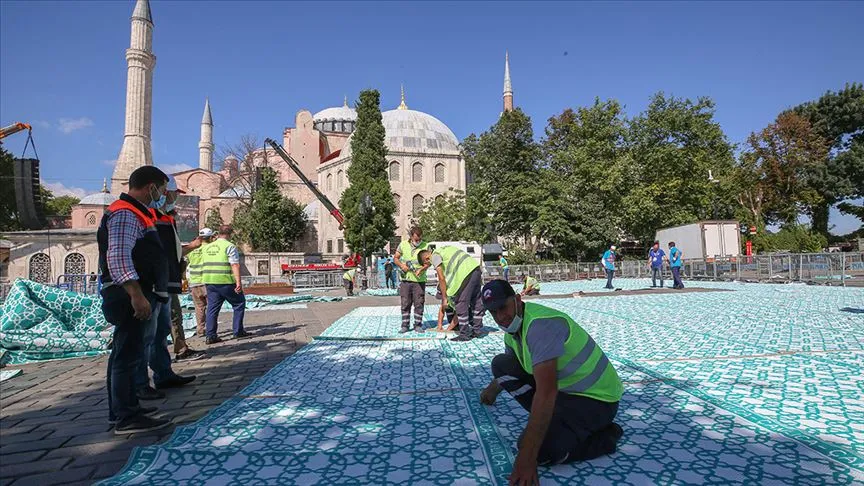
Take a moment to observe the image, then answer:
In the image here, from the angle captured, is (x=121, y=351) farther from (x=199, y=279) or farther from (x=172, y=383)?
(x=199, y=279)

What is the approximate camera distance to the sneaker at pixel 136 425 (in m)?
3.18

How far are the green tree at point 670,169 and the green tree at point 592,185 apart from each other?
0.90 metres

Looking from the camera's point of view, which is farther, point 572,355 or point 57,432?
point 57,432

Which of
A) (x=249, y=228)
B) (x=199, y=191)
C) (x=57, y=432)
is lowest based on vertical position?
(x=57, y=432)

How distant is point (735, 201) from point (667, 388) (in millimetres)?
40046

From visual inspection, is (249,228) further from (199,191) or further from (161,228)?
(161,228)

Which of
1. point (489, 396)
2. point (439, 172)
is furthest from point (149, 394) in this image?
point (439, 172)

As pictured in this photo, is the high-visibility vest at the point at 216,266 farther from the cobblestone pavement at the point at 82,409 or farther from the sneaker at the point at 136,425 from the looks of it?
the sneaker at the point at 136,425

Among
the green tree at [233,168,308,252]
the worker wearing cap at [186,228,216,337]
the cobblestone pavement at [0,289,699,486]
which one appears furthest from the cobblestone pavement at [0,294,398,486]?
the green tree at [233,168,308,252]

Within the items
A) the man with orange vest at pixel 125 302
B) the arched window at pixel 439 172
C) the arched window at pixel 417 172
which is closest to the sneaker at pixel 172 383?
the man with orange vest at pixel 125 302

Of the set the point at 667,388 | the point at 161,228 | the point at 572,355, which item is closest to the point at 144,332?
the point at 161,228

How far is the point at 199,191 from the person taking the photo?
58281 millimetres

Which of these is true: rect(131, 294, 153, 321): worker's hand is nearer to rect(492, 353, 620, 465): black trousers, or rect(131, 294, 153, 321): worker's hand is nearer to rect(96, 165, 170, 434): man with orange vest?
rect(96, 165, 170, 434): man with orange vest

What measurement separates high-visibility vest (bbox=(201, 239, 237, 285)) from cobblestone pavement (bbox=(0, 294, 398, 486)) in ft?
2.88
